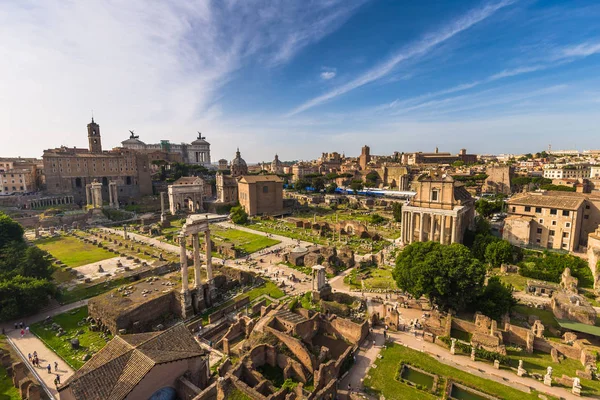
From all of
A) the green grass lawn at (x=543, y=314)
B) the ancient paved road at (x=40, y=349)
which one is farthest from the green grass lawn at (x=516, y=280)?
the ancient paved road at (x=40, y=349)

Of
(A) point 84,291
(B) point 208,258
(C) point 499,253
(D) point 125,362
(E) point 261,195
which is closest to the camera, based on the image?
(D) point 125,362

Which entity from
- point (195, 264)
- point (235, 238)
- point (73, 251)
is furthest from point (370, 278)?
point (73, 251)

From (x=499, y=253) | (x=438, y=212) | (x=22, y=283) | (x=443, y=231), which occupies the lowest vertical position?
(x=499, y=253)

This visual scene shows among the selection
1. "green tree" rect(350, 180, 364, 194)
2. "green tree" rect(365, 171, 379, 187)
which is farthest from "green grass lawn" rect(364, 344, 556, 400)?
"green tree" rect(365, 171, 379, 187)

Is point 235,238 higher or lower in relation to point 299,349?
lower

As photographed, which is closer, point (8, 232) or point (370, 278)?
point (370, 278)

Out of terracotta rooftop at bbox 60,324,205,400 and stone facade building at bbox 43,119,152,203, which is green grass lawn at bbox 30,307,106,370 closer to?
terracotta rooftop at bbox 60,324,205,400

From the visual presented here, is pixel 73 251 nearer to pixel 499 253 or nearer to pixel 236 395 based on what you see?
pixel 236 395
